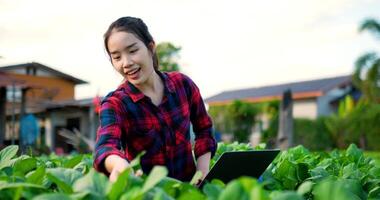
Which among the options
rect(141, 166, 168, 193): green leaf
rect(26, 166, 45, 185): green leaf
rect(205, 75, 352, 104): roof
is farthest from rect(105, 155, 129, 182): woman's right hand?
rect(205, 75, 352, 104): roof

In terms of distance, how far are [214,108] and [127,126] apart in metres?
28.3

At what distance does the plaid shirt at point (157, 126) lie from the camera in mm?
1984

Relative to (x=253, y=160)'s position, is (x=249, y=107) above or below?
below

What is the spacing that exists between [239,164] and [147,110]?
1.64 feet

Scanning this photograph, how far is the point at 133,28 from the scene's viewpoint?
6.62 ft

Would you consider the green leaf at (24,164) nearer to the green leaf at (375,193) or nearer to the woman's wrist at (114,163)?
the woman's wrist at (114,163)

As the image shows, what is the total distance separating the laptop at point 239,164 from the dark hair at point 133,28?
601 millimetres

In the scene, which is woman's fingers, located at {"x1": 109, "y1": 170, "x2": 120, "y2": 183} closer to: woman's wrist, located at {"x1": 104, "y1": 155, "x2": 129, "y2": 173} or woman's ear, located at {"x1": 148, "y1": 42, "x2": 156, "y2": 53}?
woman's wrist, located at {"x1": 104, "y1": 155, "x2": 129, "y2": 173}

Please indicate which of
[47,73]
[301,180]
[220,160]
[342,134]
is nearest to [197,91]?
[301,180]

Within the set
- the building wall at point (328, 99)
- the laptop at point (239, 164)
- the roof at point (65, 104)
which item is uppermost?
the laptop at point (239, 164)

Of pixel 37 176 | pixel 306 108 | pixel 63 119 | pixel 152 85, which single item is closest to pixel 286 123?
pixel 152 85

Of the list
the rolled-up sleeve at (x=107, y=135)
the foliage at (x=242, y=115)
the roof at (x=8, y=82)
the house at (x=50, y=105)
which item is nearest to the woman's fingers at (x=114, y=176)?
the rolled-up sleeve at (x=107, y=135)

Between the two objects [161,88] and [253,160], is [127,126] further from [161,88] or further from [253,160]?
[253,160]

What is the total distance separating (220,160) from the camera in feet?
5.14
